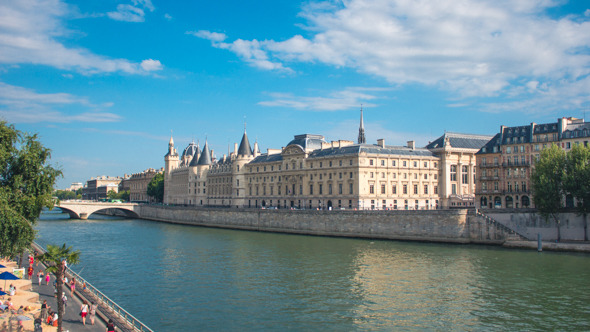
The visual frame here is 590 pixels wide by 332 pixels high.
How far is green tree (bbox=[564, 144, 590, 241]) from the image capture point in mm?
47625

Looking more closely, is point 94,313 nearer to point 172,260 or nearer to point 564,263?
point 172,260

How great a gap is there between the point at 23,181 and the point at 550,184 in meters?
45.6

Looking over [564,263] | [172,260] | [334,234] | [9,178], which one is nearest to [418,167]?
[334,234]

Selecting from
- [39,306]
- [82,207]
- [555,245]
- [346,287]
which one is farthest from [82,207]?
[555,245]

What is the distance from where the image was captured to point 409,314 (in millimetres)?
26750

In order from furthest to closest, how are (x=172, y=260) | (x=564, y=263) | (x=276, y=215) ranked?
1. (x=276, y=215)
2. (x=172, y=260)
3. (x=564, y=263)

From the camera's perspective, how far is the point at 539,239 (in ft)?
156

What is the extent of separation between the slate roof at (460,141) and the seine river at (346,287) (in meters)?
31.2

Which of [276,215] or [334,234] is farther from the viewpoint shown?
[276,215]

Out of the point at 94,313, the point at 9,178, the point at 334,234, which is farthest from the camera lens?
the point at 334,234

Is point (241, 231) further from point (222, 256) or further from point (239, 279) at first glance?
point (239, 279)

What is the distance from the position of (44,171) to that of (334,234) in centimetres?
3816

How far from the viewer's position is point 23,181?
107 ft

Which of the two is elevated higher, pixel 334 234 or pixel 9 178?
pixel 9 178
